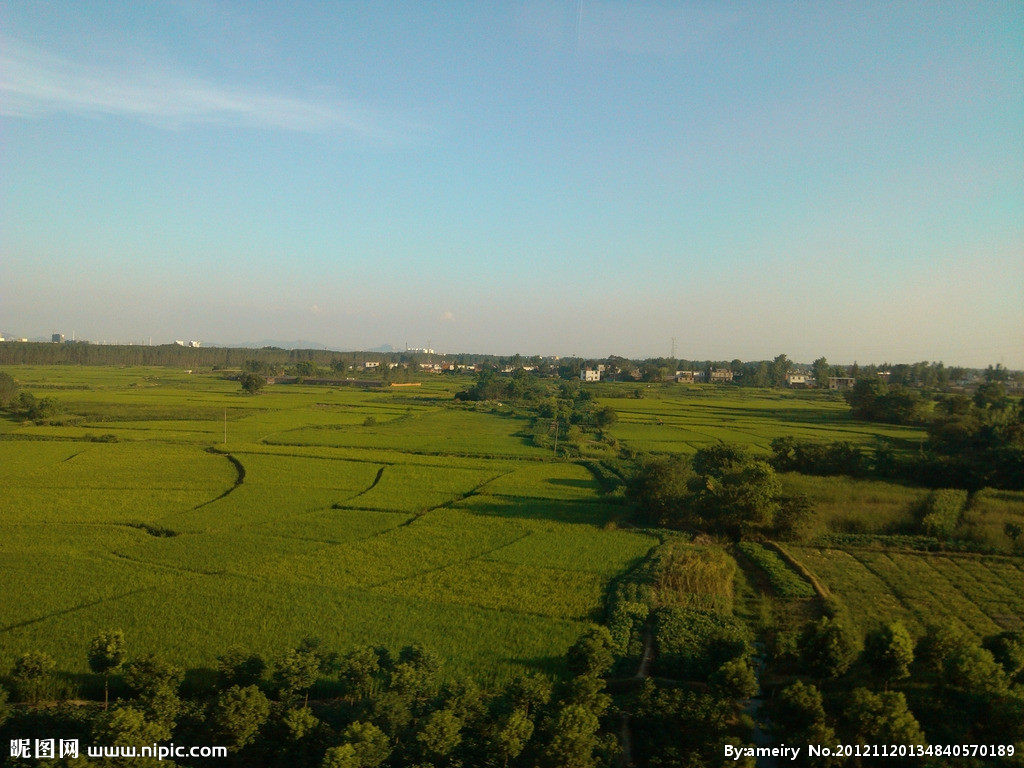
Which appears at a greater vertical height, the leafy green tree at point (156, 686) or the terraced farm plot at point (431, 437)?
the terraced farm plot at point (431, 437)

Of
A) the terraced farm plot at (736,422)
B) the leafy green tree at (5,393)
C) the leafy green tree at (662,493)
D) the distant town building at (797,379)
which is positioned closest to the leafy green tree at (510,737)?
the leafy green tree at (662,493)

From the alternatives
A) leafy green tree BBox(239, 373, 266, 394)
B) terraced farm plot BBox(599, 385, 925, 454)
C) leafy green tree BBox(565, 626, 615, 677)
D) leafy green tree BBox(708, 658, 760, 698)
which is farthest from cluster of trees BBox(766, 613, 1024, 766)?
leafy green tree BBox(239, 373, 266, 394)

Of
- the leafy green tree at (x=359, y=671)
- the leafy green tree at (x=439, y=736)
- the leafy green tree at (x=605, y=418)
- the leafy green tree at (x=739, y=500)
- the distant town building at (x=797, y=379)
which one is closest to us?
the leafy green tree at (x=439, y=736)

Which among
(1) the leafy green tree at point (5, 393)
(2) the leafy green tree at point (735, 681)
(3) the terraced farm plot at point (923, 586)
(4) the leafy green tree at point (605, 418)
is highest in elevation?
(1) the leafy green tree at point (5, 393)

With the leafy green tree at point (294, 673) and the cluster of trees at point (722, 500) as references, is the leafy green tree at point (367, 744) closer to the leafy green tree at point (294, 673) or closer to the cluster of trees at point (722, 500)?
the leafy green tree at point (294, 673)

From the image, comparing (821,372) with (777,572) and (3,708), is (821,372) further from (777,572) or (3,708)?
(3,708)

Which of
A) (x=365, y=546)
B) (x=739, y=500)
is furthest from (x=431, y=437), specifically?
(x=739, y=500)

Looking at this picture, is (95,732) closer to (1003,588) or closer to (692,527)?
(692,527)

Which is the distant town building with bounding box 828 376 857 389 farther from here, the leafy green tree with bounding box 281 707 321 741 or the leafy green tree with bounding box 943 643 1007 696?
the leafy green tree with bounding box 281 707 321 741
